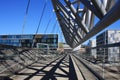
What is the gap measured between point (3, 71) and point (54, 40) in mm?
94305

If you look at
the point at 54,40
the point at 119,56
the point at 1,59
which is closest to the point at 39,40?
the point at 54,40

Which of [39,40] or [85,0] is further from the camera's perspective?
[39,40]

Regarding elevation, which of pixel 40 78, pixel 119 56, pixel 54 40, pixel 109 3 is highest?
pixel 54 40

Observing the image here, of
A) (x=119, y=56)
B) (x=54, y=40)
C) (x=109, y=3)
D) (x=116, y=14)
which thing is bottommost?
(x=119, y=56)

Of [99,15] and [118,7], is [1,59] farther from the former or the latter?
[118,7]

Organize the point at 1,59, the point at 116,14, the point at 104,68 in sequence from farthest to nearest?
the point at 1,59 → the point at 104,68 → the point at 116,14

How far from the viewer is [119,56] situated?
417 inches

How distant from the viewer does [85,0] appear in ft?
32.8

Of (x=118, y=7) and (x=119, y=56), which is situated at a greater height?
(x=118, y=7)

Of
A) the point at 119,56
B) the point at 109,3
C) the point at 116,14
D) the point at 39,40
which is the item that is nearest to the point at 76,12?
the point at 119,56

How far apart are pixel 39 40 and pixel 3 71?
91293 mm

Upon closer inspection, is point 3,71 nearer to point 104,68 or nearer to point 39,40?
point 104,68

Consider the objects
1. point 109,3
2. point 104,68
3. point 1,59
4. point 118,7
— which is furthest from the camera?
point 1,59

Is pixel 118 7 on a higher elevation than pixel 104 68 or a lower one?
higher
